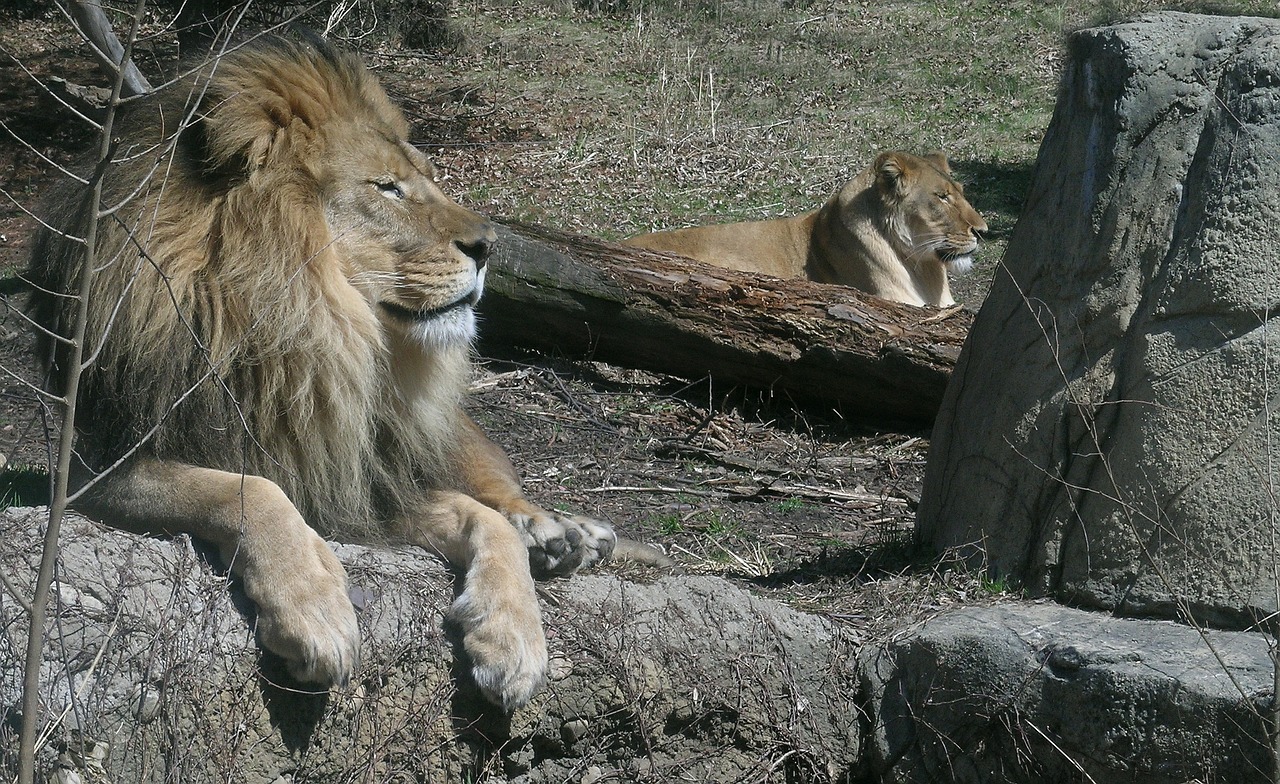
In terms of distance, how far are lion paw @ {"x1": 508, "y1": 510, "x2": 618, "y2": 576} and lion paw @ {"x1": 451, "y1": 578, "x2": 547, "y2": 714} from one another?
512 mm

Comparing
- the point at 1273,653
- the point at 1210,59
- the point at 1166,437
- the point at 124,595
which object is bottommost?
the point at 124,595

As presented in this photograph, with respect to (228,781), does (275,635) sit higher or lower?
higher

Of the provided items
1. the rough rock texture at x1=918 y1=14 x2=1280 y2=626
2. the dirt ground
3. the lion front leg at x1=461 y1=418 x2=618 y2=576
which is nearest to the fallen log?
the dirt ground

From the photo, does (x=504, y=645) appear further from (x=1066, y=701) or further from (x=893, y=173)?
(x=893, y=173)

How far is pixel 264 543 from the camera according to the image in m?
3.24

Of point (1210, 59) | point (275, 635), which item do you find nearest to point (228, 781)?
point (275, 635)

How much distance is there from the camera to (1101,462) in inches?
161

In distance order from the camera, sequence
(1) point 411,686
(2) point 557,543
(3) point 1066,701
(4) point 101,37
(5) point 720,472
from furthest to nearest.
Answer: (5) point 720,472, (4) point 101,37, (2) point 557,543, (3) point 1066,701, (1) point 411,686

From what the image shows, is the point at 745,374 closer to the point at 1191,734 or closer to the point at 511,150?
the point at 1191,734

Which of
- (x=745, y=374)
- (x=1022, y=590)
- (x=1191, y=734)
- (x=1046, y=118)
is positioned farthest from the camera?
(x=1046, y=118)

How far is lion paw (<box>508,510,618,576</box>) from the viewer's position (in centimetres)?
402

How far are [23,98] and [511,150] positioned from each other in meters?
6.29

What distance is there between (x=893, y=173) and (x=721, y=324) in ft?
11.5

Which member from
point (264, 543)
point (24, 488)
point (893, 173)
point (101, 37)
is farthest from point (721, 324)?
point (264, 543)
